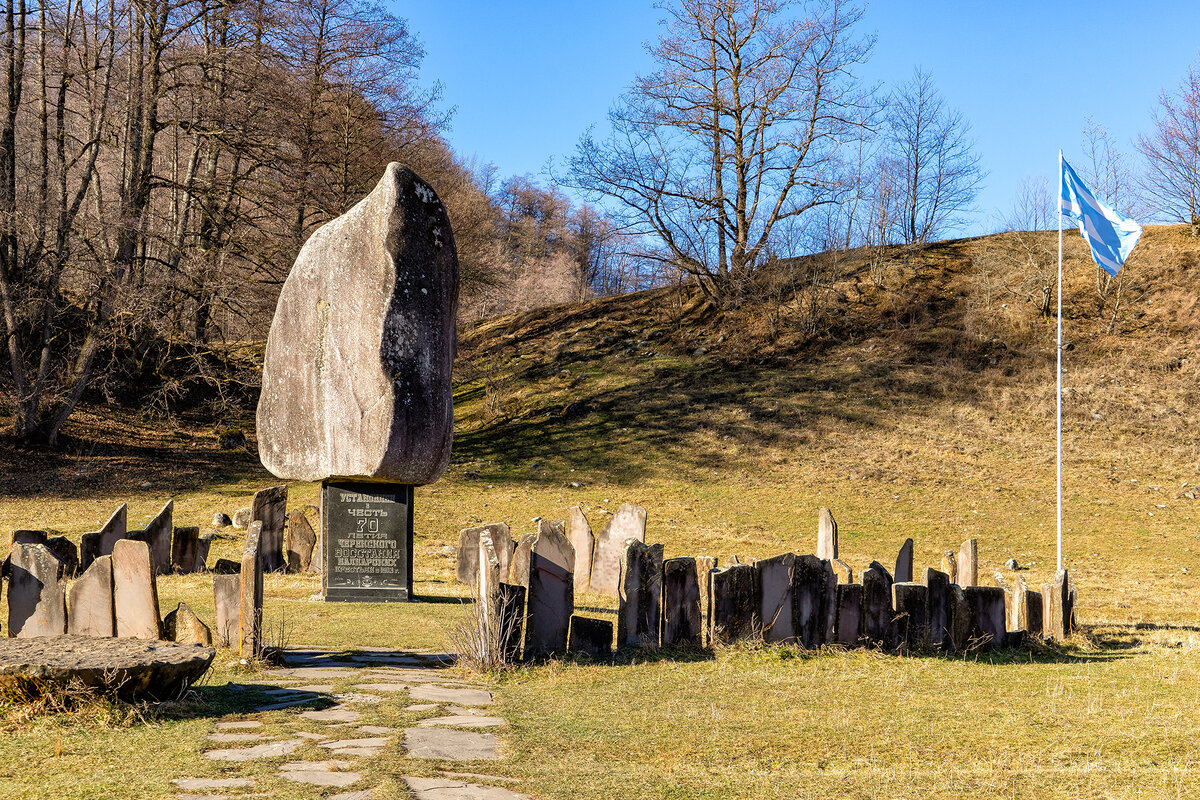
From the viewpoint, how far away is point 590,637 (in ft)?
25.5

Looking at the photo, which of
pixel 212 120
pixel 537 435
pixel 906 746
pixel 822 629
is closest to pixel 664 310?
pixel 537 435

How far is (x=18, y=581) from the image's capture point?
7297 millimetres

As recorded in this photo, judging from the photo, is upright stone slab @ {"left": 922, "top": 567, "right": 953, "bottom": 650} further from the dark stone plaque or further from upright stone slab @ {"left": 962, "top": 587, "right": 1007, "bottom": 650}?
the dark stone plaque

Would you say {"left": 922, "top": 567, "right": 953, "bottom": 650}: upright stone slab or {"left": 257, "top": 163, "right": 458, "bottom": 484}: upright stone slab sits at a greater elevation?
{"left": 257, "top": 163, "right": 458, "bottom": 484}: upright stone slab

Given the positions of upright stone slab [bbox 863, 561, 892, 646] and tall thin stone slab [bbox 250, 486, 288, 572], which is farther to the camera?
tall thin stone slab [bbox 250, 486, 288, 572]

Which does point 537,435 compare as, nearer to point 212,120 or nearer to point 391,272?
point 212,120

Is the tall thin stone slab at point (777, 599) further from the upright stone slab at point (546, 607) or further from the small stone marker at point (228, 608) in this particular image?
the small stone marker at point (228, 608)

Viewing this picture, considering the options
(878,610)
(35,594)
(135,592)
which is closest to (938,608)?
(878,610)

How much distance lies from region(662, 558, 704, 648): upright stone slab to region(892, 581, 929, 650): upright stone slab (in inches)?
69.1

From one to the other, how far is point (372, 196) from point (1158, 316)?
87.1ft

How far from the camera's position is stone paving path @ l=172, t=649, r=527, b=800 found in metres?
4.30

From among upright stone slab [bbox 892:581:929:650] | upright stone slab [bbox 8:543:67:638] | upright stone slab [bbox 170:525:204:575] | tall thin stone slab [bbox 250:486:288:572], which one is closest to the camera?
upright stone slab [bbox 8:543:67:638]

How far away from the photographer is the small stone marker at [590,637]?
7734mm

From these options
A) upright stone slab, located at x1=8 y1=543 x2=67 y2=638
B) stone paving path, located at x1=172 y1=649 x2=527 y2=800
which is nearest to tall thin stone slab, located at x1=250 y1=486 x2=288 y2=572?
upright stone slab, located at x1=8 y1=543 x2=67 y2=638
